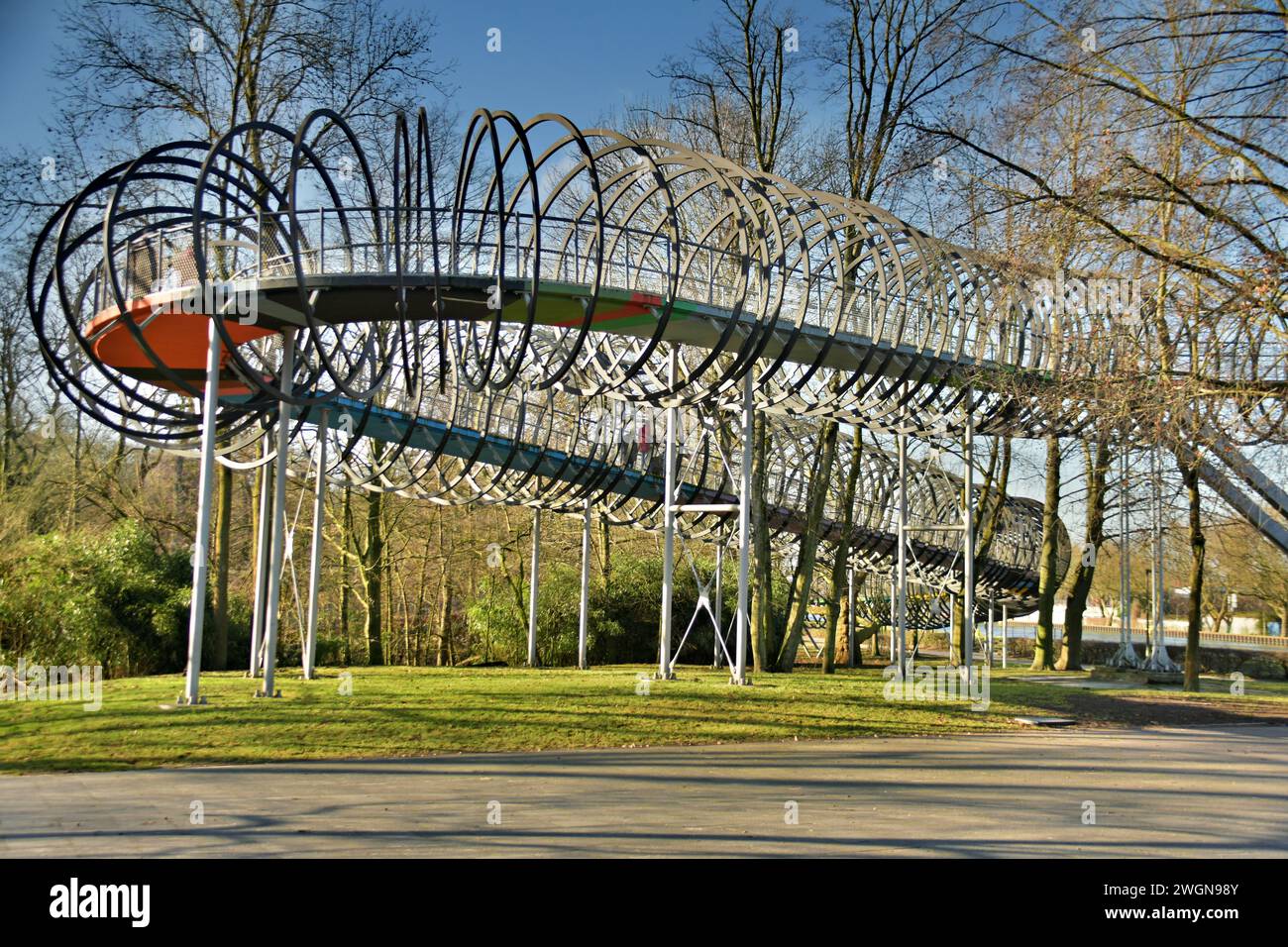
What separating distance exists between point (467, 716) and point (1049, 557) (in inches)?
915

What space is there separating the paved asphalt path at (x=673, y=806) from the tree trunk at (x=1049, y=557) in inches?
747

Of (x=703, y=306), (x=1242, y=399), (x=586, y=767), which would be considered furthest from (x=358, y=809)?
(x=703, y=306)

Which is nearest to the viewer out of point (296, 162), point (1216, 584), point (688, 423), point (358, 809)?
point (358, 809)

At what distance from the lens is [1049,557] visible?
32312 mm

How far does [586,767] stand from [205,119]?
16982mm

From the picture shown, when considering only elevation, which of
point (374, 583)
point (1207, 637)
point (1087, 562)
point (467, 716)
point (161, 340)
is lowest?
point (1207, 637)

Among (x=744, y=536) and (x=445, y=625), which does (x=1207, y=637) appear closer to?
(x=445, y=625)

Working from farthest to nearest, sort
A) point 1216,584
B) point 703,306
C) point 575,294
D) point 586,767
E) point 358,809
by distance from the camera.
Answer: point 1216,584 → point 703,306 → point 575,294 → point 586,767 → point 358,809

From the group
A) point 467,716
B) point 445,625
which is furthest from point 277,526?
point 445,625

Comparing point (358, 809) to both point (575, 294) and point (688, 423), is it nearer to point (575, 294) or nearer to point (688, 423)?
point (575, 294)

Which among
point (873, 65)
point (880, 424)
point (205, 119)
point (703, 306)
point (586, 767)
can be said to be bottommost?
point (586, 767)

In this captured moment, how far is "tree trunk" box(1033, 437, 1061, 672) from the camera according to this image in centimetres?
3178

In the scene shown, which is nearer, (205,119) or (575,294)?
(575,294)
